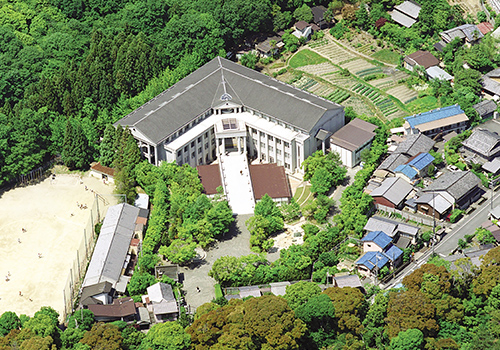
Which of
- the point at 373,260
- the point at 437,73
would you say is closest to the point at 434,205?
the point at 373,260

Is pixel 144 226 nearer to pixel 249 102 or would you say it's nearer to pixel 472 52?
pixel 249 102

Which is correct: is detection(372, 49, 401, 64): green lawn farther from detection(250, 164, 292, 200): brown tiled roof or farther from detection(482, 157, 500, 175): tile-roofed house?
detection(250, 164, 292, 200): brown tiled roof

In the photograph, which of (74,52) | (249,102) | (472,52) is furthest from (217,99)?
(472,52)

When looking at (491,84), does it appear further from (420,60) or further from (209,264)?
Result: (209,264)

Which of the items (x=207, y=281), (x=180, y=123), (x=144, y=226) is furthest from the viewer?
(x=180, y=123)

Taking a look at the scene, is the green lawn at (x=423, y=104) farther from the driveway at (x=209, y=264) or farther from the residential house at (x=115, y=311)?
the residential house at (x=115, y=311)

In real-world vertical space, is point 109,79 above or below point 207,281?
above
